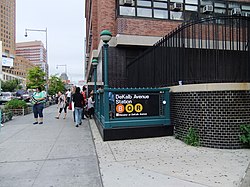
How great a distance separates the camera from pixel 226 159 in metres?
5.30

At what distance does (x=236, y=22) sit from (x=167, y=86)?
2940 millimetres

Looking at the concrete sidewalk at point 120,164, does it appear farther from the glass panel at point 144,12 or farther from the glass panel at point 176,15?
the glass panel at point 176,15

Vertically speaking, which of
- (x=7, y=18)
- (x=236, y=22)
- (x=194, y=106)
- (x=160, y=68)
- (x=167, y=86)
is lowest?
(x=194, y=106)

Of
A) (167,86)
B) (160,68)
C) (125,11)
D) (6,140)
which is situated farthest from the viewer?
(125,11)

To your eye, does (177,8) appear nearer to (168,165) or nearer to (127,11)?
(127,11)

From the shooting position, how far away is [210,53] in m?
6.54

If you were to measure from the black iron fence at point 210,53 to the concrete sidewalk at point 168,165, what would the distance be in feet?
6.47

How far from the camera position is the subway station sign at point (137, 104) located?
7.55m

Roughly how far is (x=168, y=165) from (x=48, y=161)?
105 inches

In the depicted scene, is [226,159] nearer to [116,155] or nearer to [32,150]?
[116,155]

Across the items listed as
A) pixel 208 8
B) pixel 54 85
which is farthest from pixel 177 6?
pixel 54 85

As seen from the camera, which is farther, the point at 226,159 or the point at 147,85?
the point at 147,85

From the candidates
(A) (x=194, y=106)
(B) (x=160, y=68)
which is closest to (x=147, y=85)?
(B) (x=160, y=68)

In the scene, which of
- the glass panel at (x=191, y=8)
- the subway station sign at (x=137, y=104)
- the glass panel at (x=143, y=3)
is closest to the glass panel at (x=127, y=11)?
the glass panel at (x=143, y=3)
